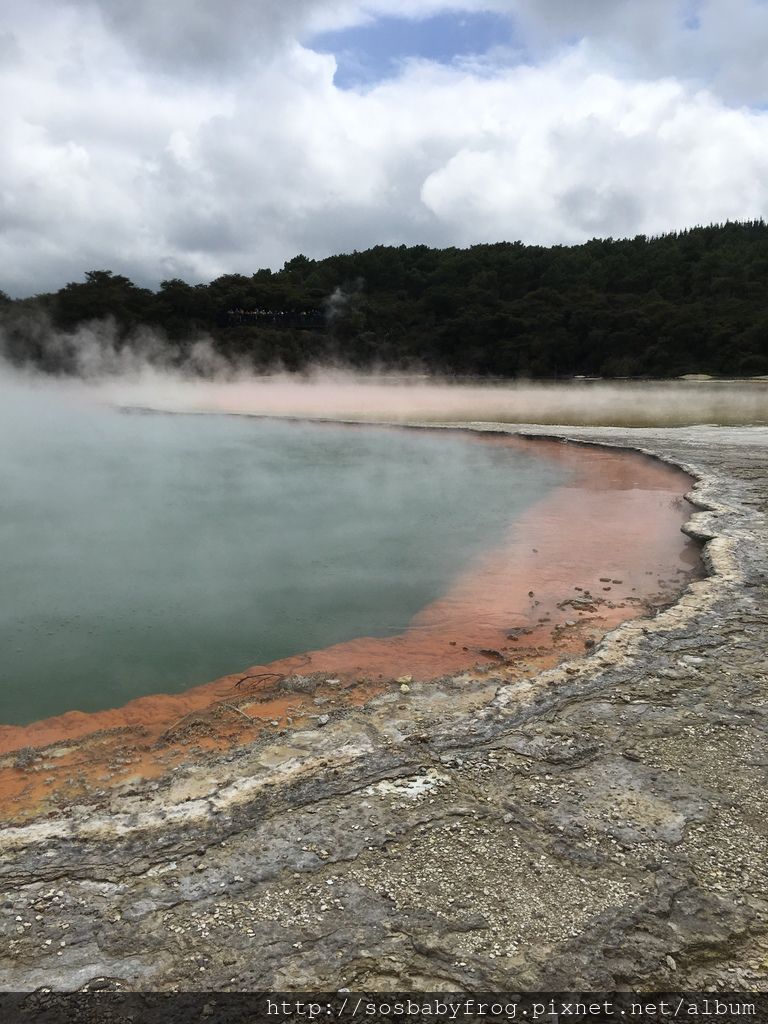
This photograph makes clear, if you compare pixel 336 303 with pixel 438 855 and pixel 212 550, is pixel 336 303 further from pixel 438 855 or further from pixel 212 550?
pixel 438 855

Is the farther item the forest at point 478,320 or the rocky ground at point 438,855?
the forest at point 478,320

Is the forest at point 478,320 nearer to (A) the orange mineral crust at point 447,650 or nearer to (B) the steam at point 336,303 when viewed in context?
(B) the steam at point 336,303

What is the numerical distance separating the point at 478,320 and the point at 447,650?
3259cm

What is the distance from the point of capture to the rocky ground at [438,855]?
1.80m

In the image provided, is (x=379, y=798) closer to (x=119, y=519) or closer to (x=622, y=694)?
(x=622, y=694)

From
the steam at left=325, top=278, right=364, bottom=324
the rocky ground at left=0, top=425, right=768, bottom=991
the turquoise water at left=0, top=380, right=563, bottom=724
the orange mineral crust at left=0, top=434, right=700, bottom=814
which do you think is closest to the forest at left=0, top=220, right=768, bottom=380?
the steam at left=325, top=278, right=364, bottom=324

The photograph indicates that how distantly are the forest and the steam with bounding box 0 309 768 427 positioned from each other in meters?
0.37

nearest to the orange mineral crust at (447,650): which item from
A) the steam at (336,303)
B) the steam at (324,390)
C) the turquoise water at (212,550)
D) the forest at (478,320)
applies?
the turquoise water at (212,550)

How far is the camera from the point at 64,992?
1731mm

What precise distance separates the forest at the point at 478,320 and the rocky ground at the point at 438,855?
2932 centimetres

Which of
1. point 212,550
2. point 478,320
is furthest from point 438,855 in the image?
point 478,320

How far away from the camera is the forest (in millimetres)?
30656

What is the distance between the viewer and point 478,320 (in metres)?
34.7

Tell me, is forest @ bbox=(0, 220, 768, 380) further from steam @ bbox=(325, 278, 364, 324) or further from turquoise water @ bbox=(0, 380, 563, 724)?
turquoise water @ bbox=(0, 380, 563, 724)
